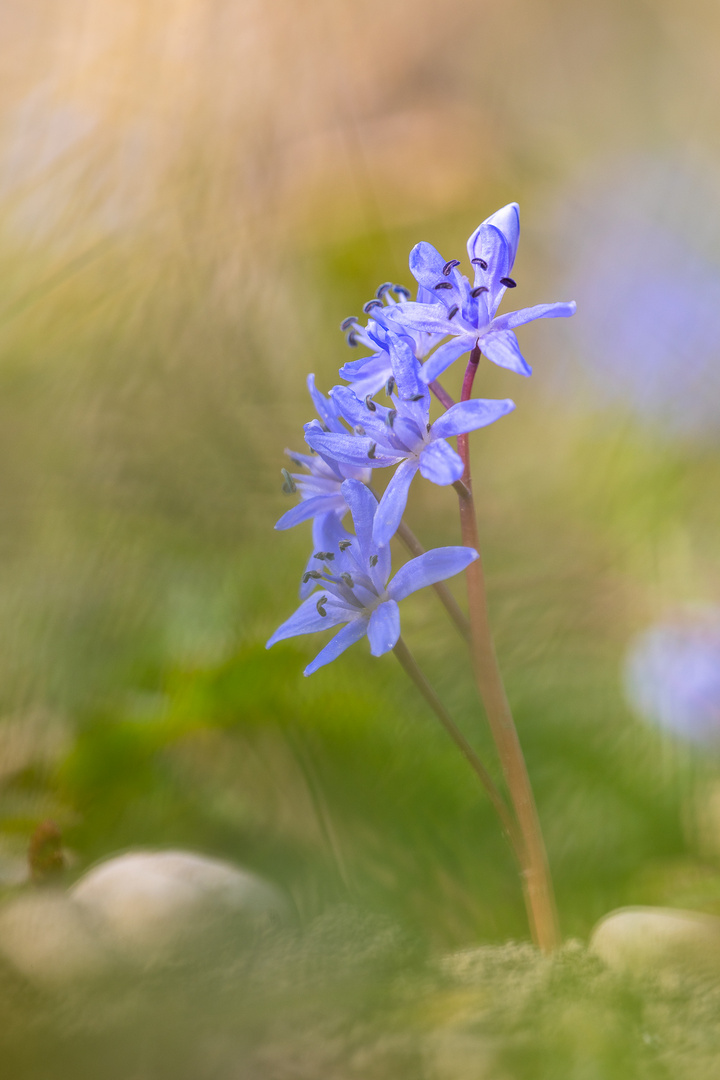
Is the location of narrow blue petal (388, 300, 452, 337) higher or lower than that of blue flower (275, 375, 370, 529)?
higher

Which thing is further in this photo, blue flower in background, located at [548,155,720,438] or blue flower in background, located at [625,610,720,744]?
blue flower in background, located at [548,155,720,438]

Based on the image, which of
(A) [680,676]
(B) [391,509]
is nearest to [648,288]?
(A) [680,676]

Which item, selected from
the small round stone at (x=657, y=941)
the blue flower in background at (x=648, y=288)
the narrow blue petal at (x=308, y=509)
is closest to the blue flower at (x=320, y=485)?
the narrow blue petal at (x=308, y=509)

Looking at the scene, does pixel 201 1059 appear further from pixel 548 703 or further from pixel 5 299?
pixel 5 299

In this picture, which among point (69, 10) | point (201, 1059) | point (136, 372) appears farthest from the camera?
point (69, 10)

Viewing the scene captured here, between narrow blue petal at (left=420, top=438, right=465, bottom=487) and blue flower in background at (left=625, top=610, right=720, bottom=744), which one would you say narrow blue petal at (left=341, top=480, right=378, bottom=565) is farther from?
blue flower in background at (left=625, top=610, right=720, bottom=744)

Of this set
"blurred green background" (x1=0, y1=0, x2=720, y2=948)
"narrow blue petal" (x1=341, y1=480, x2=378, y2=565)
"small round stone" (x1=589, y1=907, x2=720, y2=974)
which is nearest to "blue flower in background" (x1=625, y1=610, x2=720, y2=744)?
"blurred green background" (x1=0, y1=0, x2=720, y2=948)

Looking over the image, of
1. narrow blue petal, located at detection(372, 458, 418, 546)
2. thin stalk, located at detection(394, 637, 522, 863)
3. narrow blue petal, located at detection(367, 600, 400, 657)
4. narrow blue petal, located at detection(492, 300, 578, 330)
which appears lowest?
thin stalk, located at detection(394, 637, 522, 863)

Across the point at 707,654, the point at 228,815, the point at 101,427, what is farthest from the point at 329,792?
the point at 101,427
